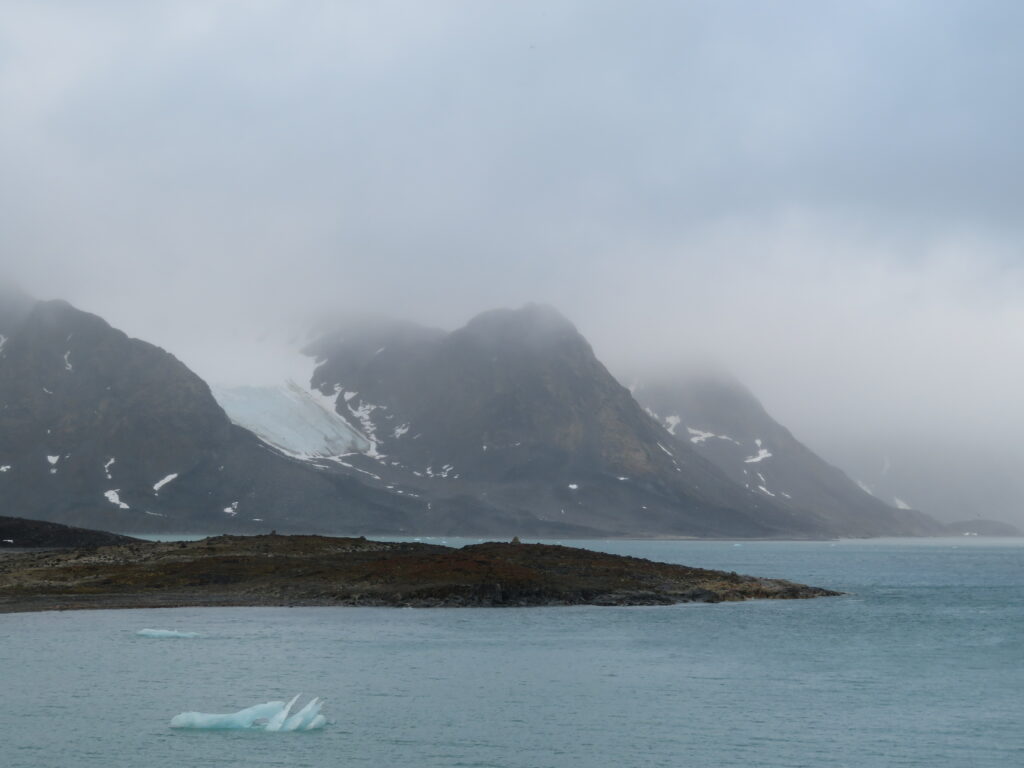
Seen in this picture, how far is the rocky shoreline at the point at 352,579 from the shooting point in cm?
8606

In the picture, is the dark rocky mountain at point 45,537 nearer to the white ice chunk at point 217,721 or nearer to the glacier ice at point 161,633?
the glacier ice at point 161,633

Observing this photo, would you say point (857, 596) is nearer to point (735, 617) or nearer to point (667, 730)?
point (735, 617)

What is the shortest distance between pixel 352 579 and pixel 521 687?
42.7 meters

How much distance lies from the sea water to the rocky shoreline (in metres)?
5.07

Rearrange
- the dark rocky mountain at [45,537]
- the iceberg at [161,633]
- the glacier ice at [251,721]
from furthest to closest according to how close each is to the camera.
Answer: the dark rocky mountain at [45,537] → the iceberg at [161,633] → the glacier ice at [251,721]

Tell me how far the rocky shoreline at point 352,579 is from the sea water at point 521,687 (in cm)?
507

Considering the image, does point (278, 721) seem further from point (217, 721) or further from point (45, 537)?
point (45, 537)

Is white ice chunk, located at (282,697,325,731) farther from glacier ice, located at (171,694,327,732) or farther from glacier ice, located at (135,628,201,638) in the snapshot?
glacier ice, located at (135,628,201,638)

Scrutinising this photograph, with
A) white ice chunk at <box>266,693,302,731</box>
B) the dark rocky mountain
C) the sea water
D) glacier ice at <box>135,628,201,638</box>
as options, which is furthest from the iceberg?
the dark rocky mountain

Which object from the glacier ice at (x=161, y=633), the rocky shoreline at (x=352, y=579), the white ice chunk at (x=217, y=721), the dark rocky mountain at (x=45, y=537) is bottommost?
the white ice chunk at (x=217, y=721)

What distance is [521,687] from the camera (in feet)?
168

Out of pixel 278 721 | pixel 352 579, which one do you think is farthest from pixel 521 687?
pixel 352 579

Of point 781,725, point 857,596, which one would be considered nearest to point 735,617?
point 857,596

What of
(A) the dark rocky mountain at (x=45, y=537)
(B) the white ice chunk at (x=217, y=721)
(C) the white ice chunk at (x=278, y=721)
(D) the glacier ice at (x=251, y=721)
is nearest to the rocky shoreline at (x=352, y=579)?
(A) the dark rocky mountain at (x=45, y=537)
